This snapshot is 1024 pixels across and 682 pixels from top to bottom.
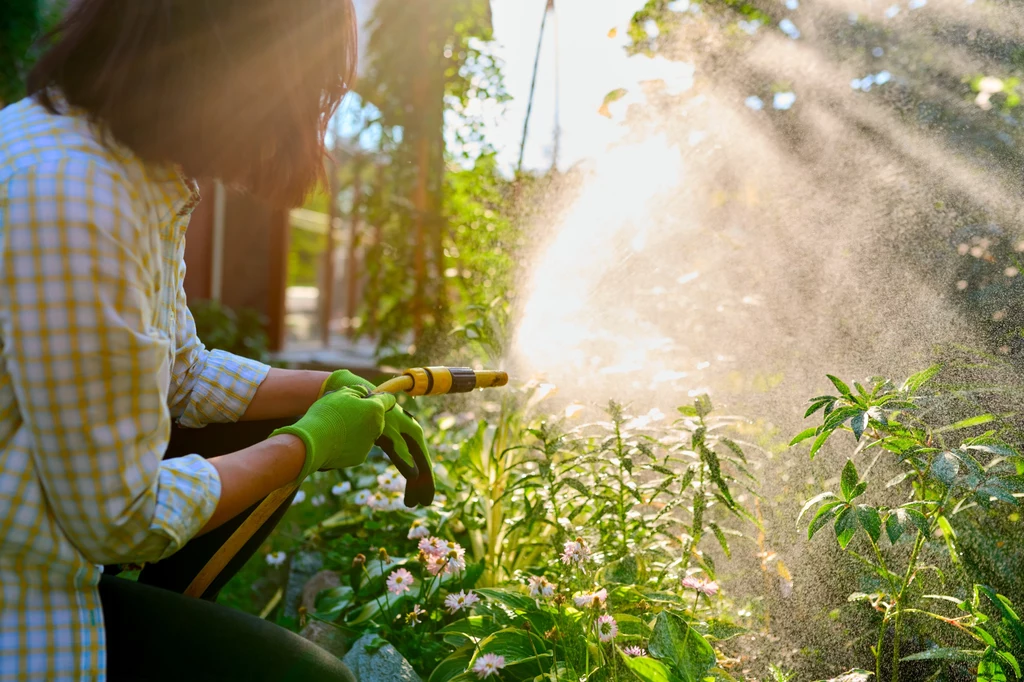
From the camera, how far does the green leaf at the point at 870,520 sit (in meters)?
1.44

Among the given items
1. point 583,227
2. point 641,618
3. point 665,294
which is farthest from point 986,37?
point 641,618

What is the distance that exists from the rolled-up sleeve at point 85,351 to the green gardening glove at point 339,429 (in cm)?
24

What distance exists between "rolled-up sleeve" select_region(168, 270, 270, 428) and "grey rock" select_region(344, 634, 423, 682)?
1.92 ft

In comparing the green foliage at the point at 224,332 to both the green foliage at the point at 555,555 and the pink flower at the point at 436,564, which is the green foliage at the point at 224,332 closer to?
the green foliage at the point at 555,555

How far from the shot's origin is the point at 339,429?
4.33 ft

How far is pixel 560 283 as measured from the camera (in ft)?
9.81

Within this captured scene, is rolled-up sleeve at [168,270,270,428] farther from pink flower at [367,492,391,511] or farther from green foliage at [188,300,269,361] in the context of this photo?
green foliage at [188,300,269,361]

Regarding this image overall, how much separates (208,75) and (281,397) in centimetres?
73

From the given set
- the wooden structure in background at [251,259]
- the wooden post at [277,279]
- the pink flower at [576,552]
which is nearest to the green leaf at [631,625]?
the pink flower at [576,552]

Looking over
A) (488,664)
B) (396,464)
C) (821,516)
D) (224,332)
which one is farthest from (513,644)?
(224,332)

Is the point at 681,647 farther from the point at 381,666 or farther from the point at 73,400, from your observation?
the point at 73,400

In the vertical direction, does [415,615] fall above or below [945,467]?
below

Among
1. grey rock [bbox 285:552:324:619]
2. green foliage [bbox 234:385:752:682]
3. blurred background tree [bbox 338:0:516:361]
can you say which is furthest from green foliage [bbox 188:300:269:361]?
green foliage [bbox 234:385:752:682]

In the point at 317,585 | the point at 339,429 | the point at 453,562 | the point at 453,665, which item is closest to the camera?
the point at 339,429
